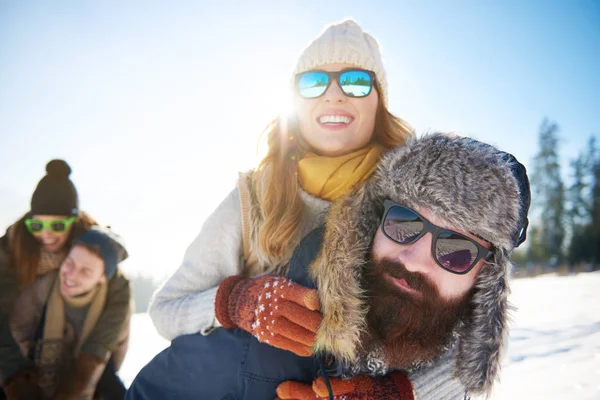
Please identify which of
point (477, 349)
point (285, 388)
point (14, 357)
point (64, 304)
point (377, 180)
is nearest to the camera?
point (285, 388)

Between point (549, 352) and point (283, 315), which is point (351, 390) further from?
point (549, 352)

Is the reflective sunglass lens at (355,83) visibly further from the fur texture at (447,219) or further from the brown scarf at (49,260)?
the brown scarf at (49,260)

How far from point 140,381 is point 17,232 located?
232 centimetres

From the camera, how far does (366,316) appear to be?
1.48 m

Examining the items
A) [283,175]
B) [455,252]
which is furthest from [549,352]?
[283,175]

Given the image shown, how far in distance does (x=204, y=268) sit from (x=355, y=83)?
1379mm

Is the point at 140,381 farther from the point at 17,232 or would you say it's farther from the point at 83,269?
the point at 17,232

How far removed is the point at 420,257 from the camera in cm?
147

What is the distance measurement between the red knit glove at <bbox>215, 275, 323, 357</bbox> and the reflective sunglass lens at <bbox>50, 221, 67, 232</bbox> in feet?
8.30

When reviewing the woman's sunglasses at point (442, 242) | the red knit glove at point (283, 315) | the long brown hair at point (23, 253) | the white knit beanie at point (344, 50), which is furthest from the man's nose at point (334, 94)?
the long brown hair at point (23, 253)

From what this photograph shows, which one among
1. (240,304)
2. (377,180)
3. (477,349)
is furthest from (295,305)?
(477,349)

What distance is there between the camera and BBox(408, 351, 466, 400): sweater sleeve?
4.86ft

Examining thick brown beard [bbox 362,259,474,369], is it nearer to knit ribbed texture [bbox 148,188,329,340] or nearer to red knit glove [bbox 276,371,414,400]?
red knit glove [bbox 276,371,414,400]

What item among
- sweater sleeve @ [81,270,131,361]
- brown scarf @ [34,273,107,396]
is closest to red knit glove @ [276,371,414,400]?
sweater sleeve @ [81,270,131,361]
